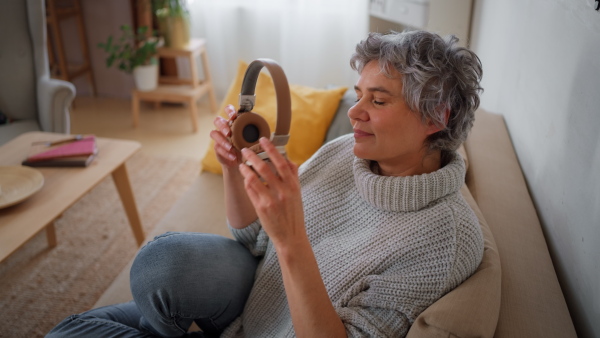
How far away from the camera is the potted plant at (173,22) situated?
3.16 metres

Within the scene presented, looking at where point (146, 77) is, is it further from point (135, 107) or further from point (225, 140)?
point (225, 140)

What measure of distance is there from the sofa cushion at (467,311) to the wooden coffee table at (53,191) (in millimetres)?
1171

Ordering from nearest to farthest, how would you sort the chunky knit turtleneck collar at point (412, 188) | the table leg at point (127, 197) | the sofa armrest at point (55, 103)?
the chunky knit turtleneck collar at point (412, 188) → the table leg at point (127, 197) → the sofa armrest at point (55, 103)

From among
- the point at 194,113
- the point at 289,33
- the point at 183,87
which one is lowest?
the point at 194,113

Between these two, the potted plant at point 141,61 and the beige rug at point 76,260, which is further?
the potted plant at point 141,61

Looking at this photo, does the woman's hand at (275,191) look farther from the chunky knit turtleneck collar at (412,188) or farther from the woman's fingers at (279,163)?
the chunky knit turtleneck collar at (412,188)

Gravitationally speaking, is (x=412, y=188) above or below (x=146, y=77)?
above

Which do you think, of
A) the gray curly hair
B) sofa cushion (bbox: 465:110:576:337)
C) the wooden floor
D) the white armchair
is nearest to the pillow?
sofa cushion (bbox: 465:110:576:337)

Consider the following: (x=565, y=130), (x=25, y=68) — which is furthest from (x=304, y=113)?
(x=25, y=68)

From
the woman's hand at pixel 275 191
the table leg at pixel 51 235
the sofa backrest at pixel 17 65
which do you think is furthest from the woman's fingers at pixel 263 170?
the sofa backrest at pixel 17 65

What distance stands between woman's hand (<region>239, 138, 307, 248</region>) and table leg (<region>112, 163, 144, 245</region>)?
1.33 m

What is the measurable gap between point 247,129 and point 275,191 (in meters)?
0.27

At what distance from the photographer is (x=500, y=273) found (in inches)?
35.5

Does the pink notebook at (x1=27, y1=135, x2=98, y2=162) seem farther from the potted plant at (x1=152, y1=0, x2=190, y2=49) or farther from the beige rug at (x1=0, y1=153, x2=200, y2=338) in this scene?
the potted plant at (x1=152, y1=0, x2=190, y2=49)
